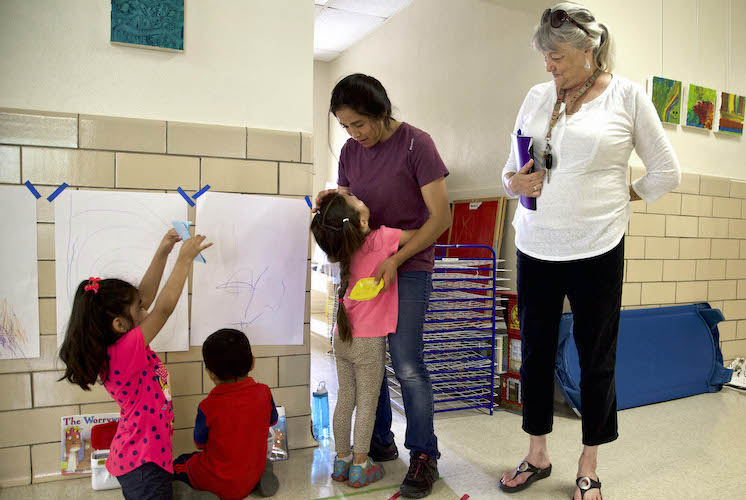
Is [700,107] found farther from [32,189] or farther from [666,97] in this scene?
[32,189]

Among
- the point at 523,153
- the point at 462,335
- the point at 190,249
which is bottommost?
the point at 462,335

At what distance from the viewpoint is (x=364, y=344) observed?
5.26 feet

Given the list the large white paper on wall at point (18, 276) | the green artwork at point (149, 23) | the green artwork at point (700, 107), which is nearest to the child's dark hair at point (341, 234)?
the green artwork at point (149, 23)

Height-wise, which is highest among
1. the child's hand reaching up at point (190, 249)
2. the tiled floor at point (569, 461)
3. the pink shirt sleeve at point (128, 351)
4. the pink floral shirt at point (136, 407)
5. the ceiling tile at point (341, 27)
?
the ceiling tile at point (341, 27)

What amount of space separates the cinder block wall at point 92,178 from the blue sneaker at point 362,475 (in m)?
0.45

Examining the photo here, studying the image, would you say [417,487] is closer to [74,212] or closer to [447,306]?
[447,306]

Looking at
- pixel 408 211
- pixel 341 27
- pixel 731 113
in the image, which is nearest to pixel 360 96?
pixel 408 211

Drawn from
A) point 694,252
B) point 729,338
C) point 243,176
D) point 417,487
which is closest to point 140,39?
point 243,176

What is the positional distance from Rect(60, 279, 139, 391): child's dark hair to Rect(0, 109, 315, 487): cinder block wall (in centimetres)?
41

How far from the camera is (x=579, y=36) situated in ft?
4.61

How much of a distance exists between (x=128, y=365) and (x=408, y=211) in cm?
87

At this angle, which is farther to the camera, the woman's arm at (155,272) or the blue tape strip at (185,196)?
the blue tape strip at (185,196)

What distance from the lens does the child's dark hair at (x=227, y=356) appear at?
4.98ft

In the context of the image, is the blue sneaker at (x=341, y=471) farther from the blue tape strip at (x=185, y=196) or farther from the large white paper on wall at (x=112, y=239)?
the blue tape strip at (x=185, y=196)
